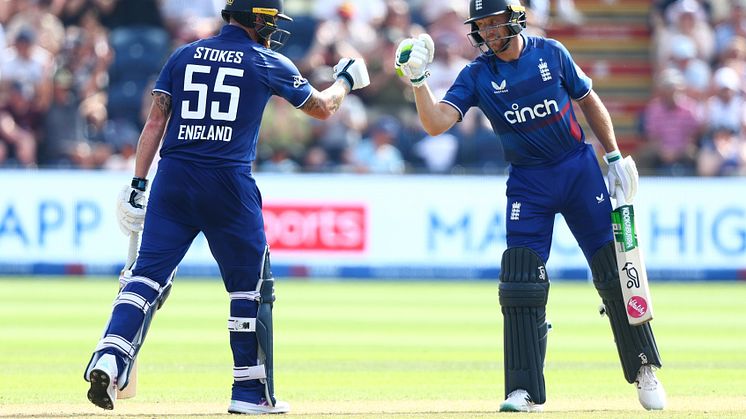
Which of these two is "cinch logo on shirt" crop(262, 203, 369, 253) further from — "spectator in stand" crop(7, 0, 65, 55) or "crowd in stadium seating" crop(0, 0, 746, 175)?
"spectator in stand" crop(7, 0, 65, 55)

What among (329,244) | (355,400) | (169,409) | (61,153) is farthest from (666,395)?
(61,153)

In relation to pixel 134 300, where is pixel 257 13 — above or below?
above

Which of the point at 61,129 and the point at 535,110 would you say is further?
the point at 61,129

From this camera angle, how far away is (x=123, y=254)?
19031mm

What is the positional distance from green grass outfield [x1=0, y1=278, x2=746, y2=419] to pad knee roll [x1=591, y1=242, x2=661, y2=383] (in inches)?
10.7

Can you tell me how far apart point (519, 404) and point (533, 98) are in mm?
1752

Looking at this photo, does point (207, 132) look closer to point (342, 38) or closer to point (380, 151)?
point (380, 151)

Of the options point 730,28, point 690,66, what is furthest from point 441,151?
point 730,28

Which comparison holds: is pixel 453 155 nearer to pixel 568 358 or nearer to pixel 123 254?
pixel 123 254

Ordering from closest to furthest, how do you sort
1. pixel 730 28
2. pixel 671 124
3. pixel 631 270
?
1. pixel 631 270
2. pixel 671 124
3. pixel 730 28

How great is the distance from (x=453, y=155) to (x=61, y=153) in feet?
17.7

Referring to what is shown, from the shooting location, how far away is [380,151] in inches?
797

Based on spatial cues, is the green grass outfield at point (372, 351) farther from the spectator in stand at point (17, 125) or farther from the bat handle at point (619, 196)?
the spectator in stand at point (17, 125)

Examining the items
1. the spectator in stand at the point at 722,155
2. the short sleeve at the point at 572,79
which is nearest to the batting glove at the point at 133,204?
the short sleeve at the point at 572,79
